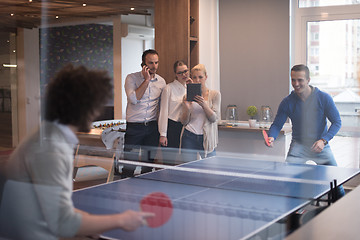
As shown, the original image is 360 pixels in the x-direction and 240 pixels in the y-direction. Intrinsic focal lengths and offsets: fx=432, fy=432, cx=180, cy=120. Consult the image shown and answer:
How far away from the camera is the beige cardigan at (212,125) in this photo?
186 centimetres

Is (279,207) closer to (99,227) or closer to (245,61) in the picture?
(99,227)

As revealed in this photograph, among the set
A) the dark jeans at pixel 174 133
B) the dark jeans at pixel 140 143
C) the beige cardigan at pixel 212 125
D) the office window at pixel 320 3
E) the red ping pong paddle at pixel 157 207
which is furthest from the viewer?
the office window at pixel 320 3

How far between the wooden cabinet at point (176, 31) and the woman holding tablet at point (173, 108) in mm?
56

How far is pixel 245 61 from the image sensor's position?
2180 millimetres

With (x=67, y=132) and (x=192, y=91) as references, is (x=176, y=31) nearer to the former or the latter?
(x=192, y=91)

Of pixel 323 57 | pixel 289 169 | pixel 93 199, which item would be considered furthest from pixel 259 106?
pixel 93 199

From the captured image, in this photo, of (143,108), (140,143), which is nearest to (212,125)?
(140,143)

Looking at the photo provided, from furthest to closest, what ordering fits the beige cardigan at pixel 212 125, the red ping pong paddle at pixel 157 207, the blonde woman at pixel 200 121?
the beige cardigan at pixel 212 125
the blonde woman at pixel 200 121
the red ping pong paddle at pixel 157 207

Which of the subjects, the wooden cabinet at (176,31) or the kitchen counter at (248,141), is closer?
the wooden cabinet at (176,31)

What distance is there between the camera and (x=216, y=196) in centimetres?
105

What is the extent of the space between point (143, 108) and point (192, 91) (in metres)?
0.45

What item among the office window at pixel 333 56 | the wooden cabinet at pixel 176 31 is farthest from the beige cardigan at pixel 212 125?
the office window at pixel 333 56

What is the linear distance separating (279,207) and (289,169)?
730 millimetres

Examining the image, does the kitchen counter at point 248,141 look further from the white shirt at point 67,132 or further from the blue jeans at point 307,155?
the white shirt at point 67,132
